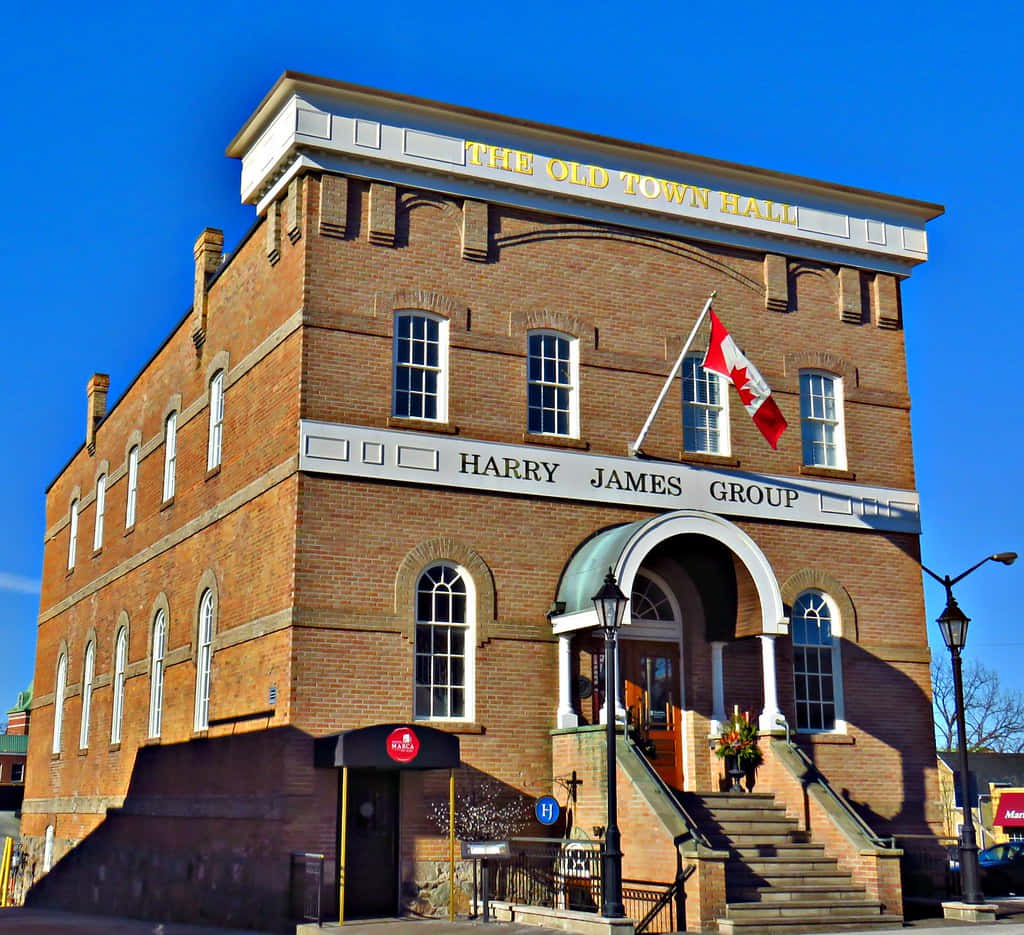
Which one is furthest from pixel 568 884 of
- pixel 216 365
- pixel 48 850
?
pixel 48 850

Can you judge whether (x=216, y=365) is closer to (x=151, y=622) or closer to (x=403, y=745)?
(x=151, y=622)

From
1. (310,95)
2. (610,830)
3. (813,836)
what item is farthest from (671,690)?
(310,95)

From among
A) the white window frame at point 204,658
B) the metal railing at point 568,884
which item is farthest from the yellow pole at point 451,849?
the white window frame at point 204,658

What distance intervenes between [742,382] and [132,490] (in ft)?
49.3

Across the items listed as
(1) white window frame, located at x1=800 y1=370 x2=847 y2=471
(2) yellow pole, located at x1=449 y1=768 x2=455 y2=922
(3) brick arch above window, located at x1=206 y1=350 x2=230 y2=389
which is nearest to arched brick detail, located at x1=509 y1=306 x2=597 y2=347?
(1) white window frame, located at x1=800 y1=370 x2=847 y2=471

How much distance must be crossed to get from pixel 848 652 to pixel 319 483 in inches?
383

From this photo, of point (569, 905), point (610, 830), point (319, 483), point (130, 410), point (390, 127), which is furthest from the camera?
point (130, 410)

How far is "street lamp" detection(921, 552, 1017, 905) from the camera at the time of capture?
2016 centimetres

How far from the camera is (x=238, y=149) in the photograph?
915 inches

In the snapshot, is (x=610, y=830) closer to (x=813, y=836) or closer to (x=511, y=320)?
(x=813, y=836)

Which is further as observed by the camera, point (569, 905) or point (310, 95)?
point (310, 95)

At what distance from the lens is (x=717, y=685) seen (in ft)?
73.0

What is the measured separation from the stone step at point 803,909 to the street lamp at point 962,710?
2.10 metres

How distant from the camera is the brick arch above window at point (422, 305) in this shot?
2114 cm
